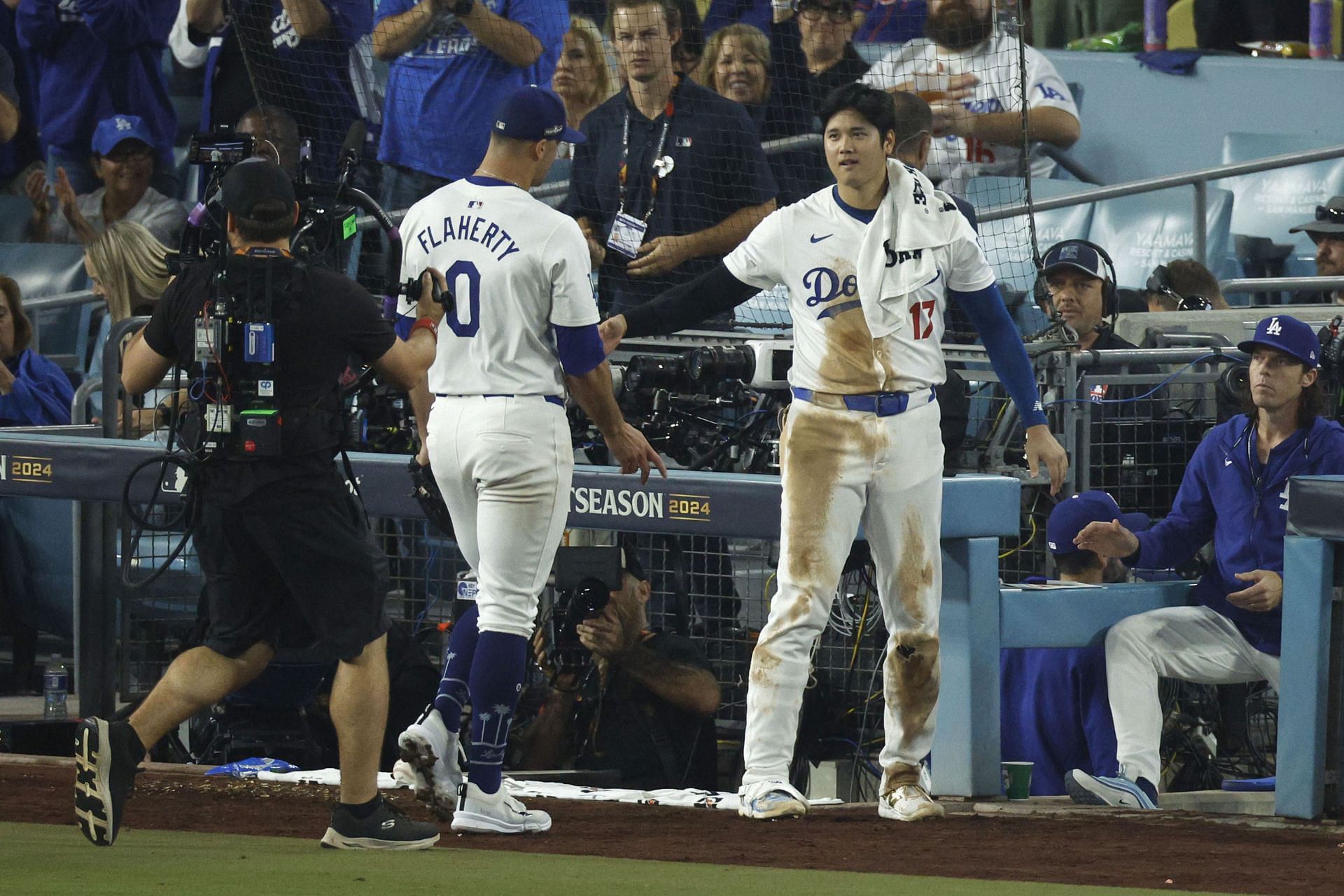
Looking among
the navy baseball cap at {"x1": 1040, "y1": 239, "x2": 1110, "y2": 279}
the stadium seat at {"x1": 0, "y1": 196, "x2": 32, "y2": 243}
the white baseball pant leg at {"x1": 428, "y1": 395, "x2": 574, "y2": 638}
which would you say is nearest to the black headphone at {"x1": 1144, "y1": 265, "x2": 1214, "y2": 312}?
the navy baseball cap at {"x1": 1040, "y1": 239, "x2": 1110, "y2": 279}

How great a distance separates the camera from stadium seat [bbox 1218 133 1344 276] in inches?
440

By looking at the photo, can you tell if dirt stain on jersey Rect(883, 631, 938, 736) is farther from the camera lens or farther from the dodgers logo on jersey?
the camera lens

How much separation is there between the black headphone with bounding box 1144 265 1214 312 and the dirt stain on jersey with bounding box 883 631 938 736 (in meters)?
3.79

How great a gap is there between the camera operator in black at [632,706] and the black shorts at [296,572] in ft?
5.74

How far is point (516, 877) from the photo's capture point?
3.97 metres

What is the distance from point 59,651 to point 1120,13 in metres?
8.66

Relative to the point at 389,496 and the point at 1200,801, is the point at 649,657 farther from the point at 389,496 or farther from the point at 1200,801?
the point at 1200,801

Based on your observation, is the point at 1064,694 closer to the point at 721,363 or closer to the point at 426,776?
the point at 721,363

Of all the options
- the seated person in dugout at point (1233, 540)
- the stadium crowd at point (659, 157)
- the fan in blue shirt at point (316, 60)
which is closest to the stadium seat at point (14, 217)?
the stadium crowd at point (659, 157)

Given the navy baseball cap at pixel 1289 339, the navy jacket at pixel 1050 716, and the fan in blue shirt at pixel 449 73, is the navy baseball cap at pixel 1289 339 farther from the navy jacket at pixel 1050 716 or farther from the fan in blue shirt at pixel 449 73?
the fan in blue shirt at pixel 449 73

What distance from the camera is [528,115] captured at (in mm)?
5000

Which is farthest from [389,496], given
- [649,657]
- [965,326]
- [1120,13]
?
[1120,13]

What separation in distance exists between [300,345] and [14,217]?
306 inches

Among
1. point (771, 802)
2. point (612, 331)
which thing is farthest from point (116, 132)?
point (771, 802)
